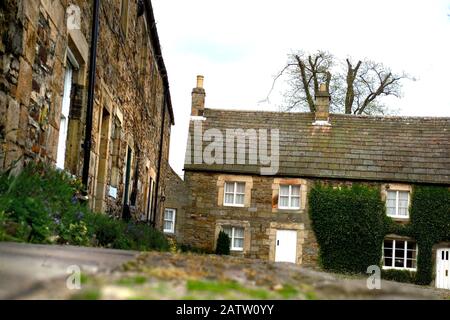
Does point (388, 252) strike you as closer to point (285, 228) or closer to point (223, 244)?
point (285, 228)

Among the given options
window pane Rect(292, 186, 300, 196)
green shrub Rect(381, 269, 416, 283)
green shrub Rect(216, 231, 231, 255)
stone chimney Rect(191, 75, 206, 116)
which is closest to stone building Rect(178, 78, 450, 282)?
window pane Rect(292, 186, 300, 196)

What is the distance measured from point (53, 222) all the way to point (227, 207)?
2070 centimetres

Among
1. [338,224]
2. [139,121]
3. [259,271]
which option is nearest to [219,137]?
[338,224]

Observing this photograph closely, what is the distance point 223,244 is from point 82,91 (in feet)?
54.7

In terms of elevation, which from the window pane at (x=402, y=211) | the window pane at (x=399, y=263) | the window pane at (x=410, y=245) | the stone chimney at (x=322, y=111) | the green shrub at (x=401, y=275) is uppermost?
the stone chimney at (x=322, y=111)

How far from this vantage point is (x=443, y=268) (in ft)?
78.0

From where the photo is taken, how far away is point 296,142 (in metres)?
26.9

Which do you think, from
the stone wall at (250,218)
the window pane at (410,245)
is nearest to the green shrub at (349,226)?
the stone wall at (250,218)

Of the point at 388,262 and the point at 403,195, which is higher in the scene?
the point at 403,195

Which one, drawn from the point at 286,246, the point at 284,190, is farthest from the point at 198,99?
the point at 286,246

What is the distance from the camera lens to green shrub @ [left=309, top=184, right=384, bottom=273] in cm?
2395

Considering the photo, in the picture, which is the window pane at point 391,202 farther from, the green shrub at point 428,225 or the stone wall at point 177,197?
the stone wall at point 177,197

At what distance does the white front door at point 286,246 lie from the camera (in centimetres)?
2464

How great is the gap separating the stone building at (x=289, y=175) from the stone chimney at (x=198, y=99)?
1168 millimetres
